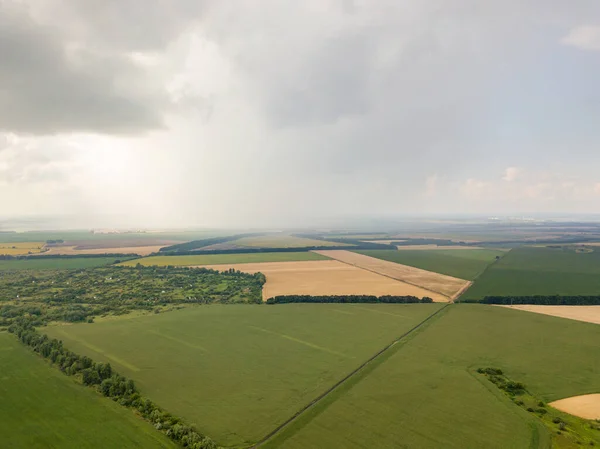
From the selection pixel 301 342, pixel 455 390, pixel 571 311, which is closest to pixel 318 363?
pixel 301 342

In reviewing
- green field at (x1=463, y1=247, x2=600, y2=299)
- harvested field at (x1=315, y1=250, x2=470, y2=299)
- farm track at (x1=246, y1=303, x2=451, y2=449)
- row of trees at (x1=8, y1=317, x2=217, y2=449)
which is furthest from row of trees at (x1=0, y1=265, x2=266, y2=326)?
green field at (x1=463, y1=247, x2=600, y2=299)

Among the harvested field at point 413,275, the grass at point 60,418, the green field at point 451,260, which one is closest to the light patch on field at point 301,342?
the grass at point 60,418

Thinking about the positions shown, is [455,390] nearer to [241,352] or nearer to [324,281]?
[241,352]

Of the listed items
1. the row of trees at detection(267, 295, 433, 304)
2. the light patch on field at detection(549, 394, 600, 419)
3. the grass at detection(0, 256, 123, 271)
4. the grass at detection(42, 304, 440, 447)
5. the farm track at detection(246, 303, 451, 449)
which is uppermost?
the grass at detection(0, 256, 123, 271)

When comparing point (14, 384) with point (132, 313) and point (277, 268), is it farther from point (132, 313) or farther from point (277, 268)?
point (277, 268)

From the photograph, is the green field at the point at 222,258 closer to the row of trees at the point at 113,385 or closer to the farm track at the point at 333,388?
the row of trees at the point at 113,385

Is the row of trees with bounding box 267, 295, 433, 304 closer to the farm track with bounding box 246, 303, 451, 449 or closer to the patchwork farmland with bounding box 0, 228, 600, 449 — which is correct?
the patchwork farmland with bounding box 0, 228, 600, 449

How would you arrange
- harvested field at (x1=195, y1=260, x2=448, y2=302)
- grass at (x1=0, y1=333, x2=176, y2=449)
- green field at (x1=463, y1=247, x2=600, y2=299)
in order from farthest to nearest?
harvested field at (x1=195, y1=260, x2=448, y2=302) → green field at (x1=463, y1=247, x2=600, y2=299) → grass at (x1=0, y1=333, x2=176, y2=449)
